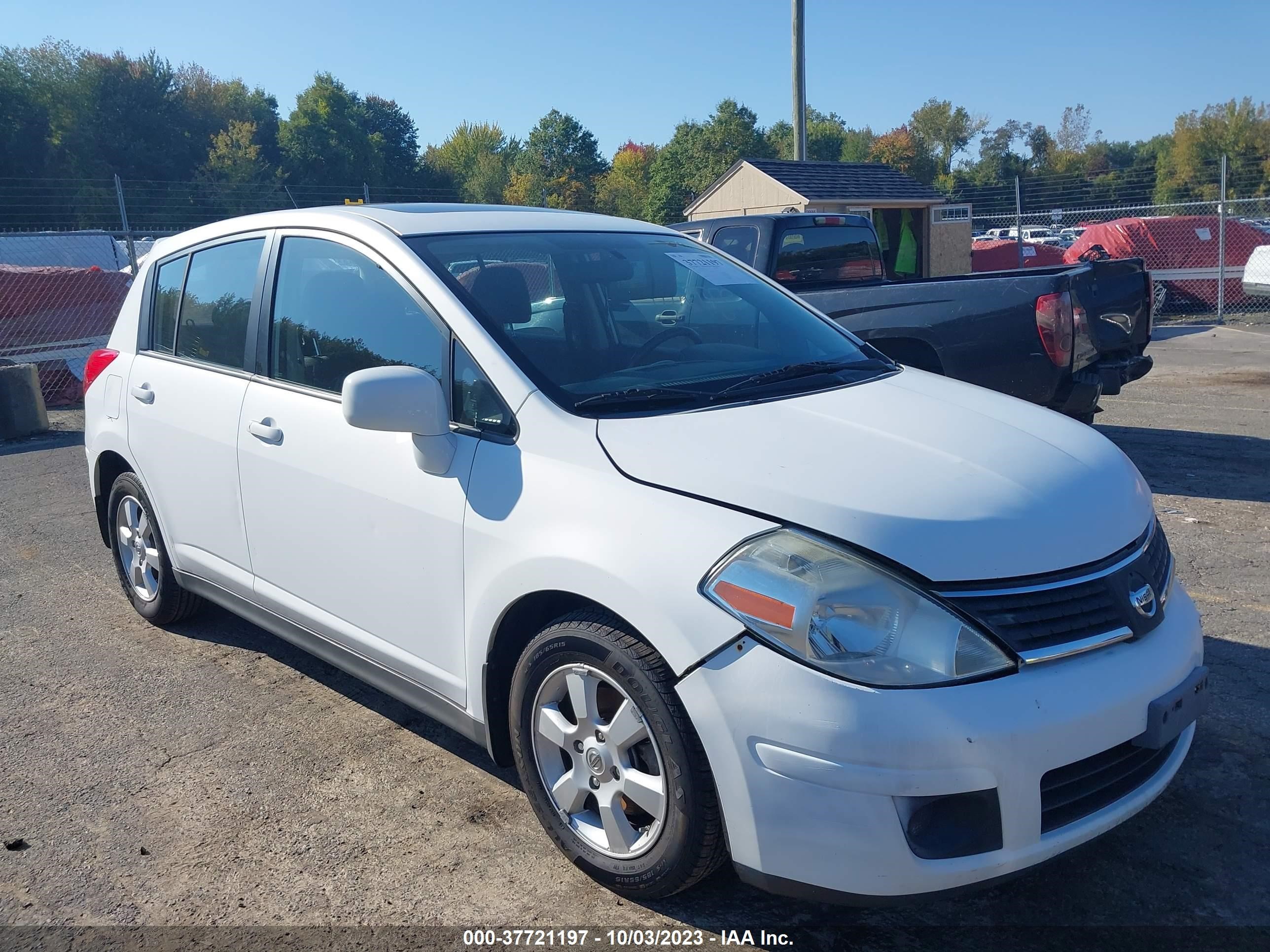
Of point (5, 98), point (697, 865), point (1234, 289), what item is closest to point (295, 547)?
point (697, 865)

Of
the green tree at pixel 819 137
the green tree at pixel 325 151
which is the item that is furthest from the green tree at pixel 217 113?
the green tree at pixel 819 137

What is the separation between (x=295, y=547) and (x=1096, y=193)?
29.7 m

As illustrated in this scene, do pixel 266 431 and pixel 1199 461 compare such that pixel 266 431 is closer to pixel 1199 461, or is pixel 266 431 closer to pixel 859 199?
pixel 1199 461

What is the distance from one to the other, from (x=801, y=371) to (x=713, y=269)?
2.55 feet

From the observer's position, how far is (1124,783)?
2424 mm

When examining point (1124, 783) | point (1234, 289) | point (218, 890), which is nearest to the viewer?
point (1124, 783)

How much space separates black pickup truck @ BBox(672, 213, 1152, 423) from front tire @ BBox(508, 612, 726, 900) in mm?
4540

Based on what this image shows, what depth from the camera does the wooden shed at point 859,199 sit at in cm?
1909

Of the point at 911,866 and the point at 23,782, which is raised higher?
the point at 911,866

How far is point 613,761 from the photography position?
2.58 meters

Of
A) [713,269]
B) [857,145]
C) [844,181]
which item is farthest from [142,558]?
[857,145]

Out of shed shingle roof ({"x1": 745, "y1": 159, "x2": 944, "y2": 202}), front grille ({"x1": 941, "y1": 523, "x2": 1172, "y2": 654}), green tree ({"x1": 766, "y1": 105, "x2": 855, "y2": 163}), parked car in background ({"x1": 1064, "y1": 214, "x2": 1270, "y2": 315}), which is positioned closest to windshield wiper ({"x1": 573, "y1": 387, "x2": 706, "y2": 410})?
front grille ({"x1": 941, "y1": 523, "x2": 1172, "y2": 654})

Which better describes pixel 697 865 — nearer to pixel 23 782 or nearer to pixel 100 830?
pixel 100 830

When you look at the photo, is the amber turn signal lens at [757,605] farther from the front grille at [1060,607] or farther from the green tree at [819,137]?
the green tree at [819,137]
